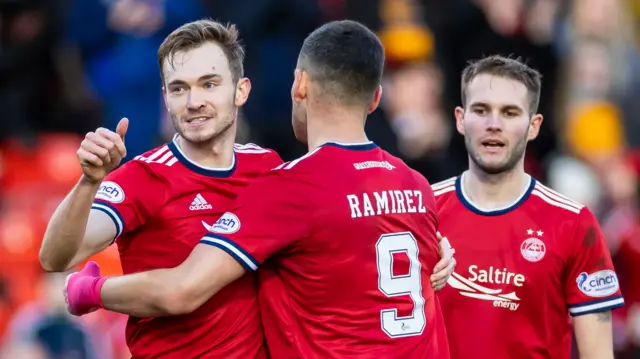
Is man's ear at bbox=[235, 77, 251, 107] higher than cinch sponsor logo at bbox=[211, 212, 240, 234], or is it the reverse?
man's ear at bbox=[235, 77, 251, 107]

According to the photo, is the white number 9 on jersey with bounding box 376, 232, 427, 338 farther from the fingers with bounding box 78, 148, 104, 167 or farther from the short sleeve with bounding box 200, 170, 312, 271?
the fingers with bounding box 78, 148, 104, 167

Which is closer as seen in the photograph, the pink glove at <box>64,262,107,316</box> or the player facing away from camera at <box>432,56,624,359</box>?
the pink glove at <box>64,262,107,316</box>

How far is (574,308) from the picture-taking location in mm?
6621

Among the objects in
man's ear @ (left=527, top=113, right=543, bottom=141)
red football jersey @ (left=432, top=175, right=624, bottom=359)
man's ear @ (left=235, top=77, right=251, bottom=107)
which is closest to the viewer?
man's ear @ (left=235, top=77, right=251, bottom=107)

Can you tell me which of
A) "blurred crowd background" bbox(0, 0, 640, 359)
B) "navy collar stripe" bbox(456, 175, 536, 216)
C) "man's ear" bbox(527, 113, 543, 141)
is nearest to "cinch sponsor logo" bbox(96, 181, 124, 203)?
"navy collar stripe" bbox(456, 175, 536, 216)

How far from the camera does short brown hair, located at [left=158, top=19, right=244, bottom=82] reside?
602 centimetres

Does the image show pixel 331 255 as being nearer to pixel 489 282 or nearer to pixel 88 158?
pixel 88 158

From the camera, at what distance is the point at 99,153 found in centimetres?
527

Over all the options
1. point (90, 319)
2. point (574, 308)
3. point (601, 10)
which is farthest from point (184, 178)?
point (601, 10)

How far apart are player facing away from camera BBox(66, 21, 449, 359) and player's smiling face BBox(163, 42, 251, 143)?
36cm

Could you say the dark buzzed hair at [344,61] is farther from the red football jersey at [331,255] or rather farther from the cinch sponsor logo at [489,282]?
the cinch sponsor logo at [489,282]

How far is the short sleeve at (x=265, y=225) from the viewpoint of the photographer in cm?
556

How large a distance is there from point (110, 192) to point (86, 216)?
31 centimetres

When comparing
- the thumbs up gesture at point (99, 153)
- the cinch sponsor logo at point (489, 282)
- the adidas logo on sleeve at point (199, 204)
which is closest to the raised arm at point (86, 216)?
the thumbs up gesture at point (99, 153)
